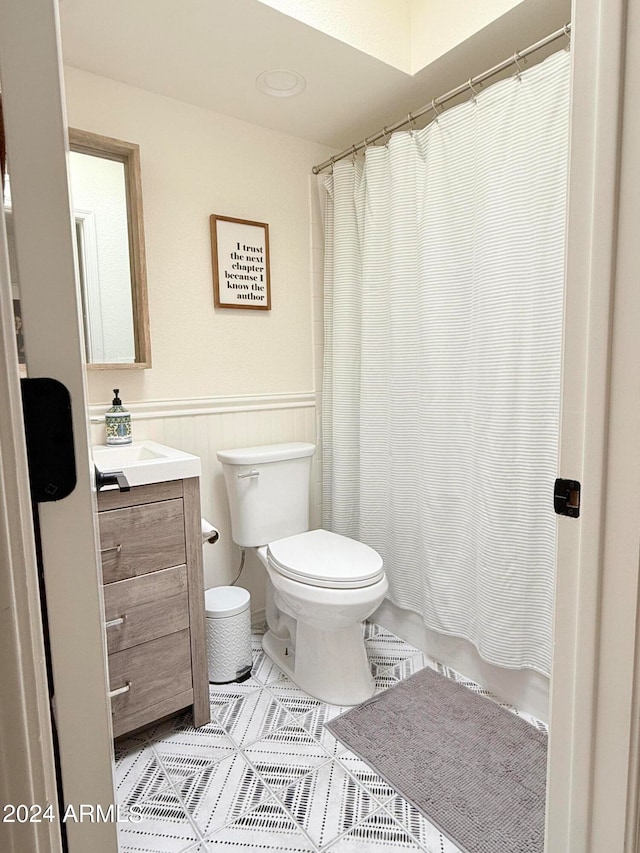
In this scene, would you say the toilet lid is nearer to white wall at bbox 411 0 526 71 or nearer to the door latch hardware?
the door latch hardware

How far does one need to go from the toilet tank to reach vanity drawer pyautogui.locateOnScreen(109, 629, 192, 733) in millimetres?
495

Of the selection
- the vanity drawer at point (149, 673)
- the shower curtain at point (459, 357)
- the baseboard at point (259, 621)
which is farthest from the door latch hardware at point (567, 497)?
the baseboard at point (259, 621)

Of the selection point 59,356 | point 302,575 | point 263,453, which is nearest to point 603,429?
point 59,356

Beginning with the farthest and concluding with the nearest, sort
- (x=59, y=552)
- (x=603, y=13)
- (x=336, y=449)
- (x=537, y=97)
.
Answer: (x=336, y=449), (x=537, y=97), (x=603, y=13), (x=59, y=552)

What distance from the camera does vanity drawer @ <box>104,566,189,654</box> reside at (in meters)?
1.36

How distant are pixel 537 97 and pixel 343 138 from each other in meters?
1.01

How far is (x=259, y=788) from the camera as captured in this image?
1.32 metres

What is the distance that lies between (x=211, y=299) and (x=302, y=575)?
1.11 m

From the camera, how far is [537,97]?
1373 mm

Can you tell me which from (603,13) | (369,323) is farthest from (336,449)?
(603,13)

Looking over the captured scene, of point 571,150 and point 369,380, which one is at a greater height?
point 571,150

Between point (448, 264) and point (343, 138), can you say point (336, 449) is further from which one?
point (343, 138)

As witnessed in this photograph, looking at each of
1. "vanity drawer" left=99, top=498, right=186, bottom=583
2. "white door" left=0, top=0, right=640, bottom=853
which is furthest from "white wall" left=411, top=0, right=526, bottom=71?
"vanity drawer" left=99, top=498, right=186, bottom=583

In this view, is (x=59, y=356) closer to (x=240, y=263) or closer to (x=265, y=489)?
(x=265, y=489)
